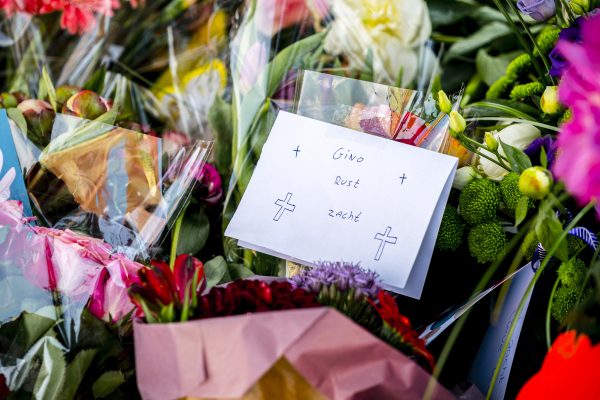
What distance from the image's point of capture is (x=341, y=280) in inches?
20.5

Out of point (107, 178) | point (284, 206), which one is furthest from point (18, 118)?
point (284, 206)

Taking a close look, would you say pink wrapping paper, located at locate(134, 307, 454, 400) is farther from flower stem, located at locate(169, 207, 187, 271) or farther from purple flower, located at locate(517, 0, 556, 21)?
purple flower, located at locate(517, 0, 556, 21)

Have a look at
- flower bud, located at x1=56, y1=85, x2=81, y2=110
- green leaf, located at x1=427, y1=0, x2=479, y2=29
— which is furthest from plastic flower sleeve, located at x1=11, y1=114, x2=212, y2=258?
green leaf, located at x1=427, y1=0, x2=479, y2=29

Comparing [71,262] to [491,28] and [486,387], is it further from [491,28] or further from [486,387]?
[491,28]

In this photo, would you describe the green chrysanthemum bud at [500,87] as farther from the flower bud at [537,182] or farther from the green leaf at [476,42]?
the flower bud at [537,182]

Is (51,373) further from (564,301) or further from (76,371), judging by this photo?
(564,301)

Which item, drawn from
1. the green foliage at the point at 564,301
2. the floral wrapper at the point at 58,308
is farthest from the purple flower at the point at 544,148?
the floral wrapper at the point at 58,308

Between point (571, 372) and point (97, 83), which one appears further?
point (97, 83)

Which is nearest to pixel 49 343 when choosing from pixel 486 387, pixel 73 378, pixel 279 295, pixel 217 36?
pixel 73 378

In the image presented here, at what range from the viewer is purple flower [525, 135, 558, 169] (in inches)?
25.2

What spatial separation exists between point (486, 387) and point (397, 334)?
0.75ft

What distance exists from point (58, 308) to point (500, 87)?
654mm

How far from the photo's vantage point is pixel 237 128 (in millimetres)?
839

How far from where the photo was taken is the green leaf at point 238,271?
717mm
